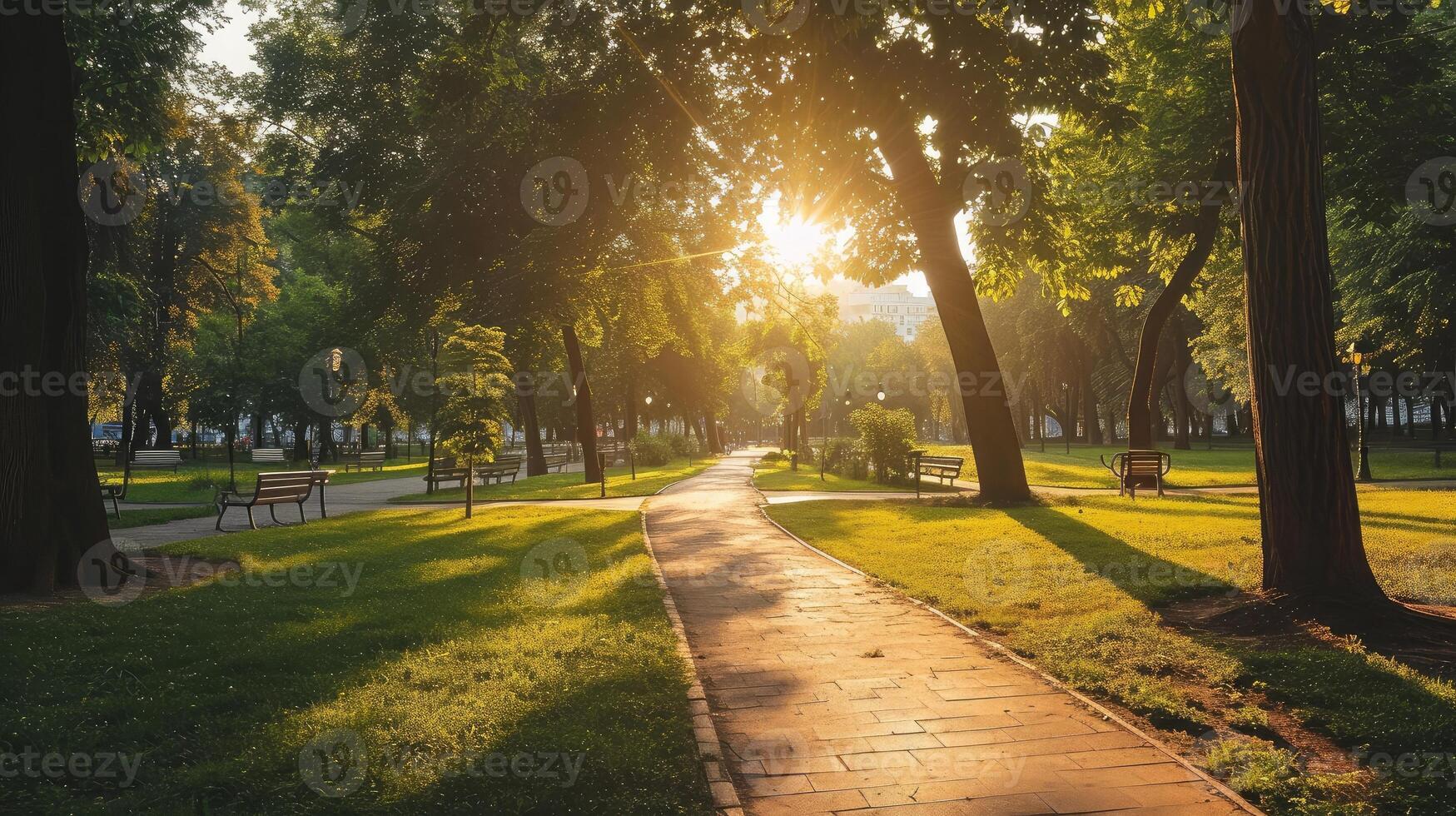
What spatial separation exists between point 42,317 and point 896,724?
362 inches

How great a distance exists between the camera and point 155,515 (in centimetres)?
1641

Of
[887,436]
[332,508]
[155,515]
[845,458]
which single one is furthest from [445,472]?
[845,458]

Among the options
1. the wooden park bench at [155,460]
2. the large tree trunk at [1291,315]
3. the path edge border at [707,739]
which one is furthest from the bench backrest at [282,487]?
the wooden park bench at [155,460]

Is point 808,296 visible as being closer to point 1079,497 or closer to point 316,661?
point 1079,497

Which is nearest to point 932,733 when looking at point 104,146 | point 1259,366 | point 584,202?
point 1259,366

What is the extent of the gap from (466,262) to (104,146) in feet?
39.5

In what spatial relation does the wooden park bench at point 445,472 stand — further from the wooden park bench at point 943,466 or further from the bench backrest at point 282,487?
the wooden park bench at point 943,466

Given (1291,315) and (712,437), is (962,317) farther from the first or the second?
(712,437)

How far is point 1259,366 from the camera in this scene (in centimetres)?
712

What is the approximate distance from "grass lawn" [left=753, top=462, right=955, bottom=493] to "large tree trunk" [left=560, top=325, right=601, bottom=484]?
5490 mm

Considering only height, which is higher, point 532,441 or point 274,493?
point 532,441

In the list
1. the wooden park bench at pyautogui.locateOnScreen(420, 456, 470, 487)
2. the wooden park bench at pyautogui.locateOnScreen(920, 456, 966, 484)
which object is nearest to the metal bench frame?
the wooden park bench at pyautogui.locateOnScreen(420, 456, 470, 487)

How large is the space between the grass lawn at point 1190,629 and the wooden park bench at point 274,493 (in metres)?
9.46

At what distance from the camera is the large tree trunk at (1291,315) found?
671 cm
